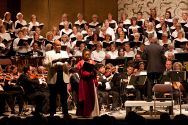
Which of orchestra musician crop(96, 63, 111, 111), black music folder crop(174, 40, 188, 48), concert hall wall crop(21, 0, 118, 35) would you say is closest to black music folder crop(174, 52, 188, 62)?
black music folder crop(174, 40, 188, 48)

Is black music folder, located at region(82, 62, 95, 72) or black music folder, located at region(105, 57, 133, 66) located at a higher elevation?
black music folder, located at region(105, 57, 133, 66)

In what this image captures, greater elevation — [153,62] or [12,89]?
[153,62]

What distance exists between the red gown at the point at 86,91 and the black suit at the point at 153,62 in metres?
1.17

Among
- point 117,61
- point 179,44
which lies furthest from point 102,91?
point 179,44

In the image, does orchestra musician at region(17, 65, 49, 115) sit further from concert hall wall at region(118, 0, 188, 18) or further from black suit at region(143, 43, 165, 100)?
concert hall wall at region(118, 0, 188, 18)

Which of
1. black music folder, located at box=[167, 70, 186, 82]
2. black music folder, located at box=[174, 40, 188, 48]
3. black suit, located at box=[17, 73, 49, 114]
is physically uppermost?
black music folder, located at box=[174, 40, 188, 48]

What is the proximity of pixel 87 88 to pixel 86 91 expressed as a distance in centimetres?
6

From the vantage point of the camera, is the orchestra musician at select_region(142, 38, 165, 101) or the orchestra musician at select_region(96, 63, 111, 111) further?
the orchestra musician at select_region(96, 63, 111, 111)

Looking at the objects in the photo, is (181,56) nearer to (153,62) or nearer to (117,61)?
(153,62)

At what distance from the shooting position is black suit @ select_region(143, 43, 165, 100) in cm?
966

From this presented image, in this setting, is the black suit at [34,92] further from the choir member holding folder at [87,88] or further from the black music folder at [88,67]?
the black music folder at [88,67]

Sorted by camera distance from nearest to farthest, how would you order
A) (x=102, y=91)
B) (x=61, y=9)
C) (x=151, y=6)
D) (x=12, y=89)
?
(x=12, y=89) → (x=102, y=91) → (x=151, y=6) → (x=61, y=9)

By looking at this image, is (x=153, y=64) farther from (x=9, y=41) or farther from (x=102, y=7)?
(x=102, y=7)

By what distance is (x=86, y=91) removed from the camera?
947cm
